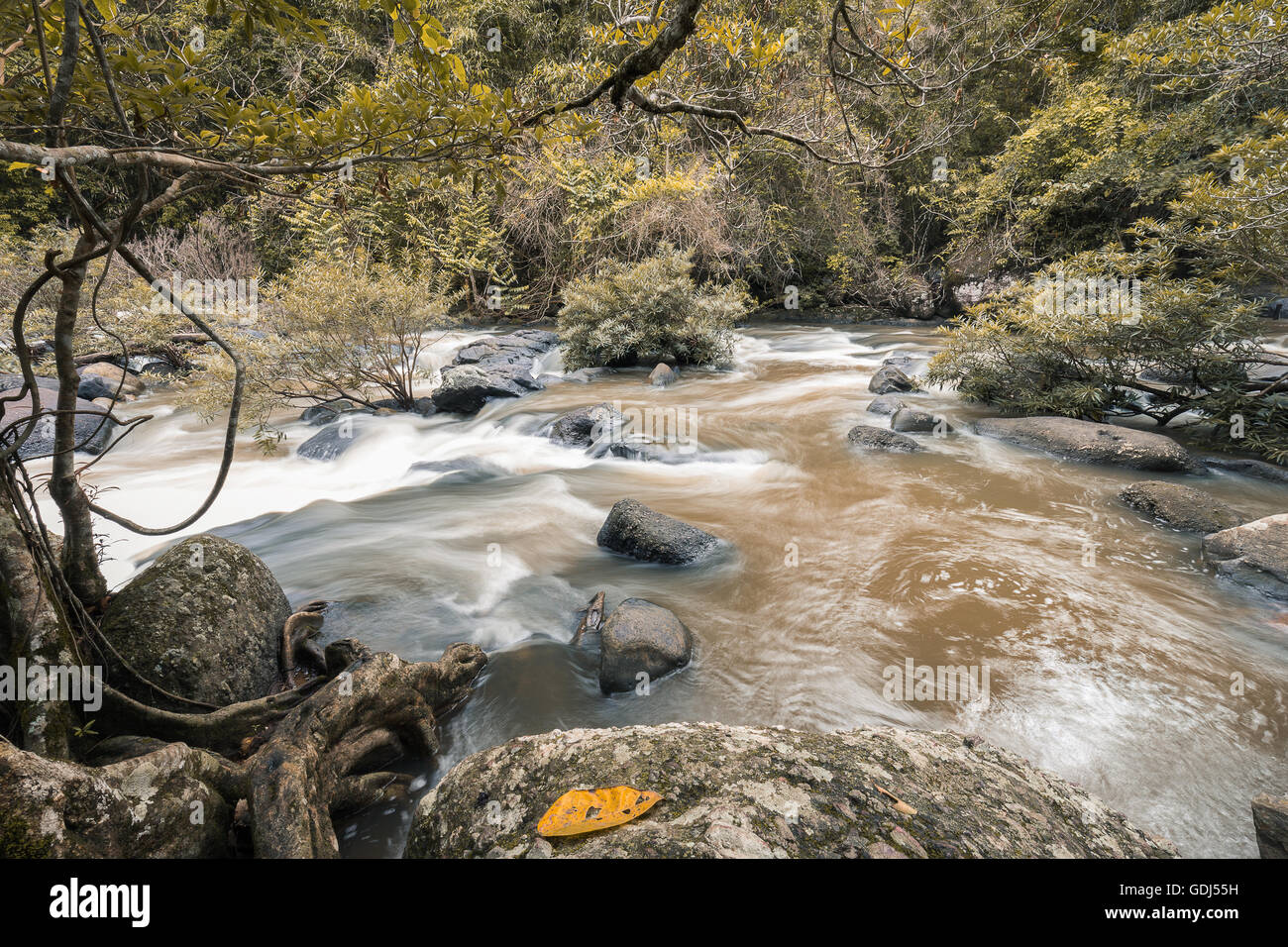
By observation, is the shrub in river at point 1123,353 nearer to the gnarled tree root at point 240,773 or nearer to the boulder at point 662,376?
the boulder at point 662,376

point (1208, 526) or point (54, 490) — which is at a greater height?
point (54, 490)

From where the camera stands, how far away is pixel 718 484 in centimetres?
723

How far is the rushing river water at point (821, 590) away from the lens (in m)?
3.20

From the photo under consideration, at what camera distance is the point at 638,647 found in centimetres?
368

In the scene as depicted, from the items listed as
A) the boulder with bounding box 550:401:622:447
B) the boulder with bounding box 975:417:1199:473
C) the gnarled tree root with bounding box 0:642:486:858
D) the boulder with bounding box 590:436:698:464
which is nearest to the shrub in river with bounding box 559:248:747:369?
the boulder with bounding box 550:401:622:447

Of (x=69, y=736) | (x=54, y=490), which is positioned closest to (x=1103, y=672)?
(x=69, y=736)

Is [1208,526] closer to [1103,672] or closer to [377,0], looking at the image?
[1103,672]

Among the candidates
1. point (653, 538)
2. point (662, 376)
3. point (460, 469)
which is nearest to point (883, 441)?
point (653, 538)

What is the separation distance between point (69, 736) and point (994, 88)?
25.8 meters

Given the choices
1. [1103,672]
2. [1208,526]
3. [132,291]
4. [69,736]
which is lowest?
[1103,672]

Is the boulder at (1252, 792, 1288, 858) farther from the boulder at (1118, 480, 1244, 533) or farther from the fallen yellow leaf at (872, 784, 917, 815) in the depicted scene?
the boulder at (1118, 480, 1244, 533)

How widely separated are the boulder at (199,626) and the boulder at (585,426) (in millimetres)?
5500

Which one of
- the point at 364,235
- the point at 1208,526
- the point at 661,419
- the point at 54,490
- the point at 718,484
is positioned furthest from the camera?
the point at 364,235

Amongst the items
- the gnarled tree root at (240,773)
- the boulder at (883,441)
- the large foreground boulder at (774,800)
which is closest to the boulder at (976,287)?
the boulder at (883,441)
